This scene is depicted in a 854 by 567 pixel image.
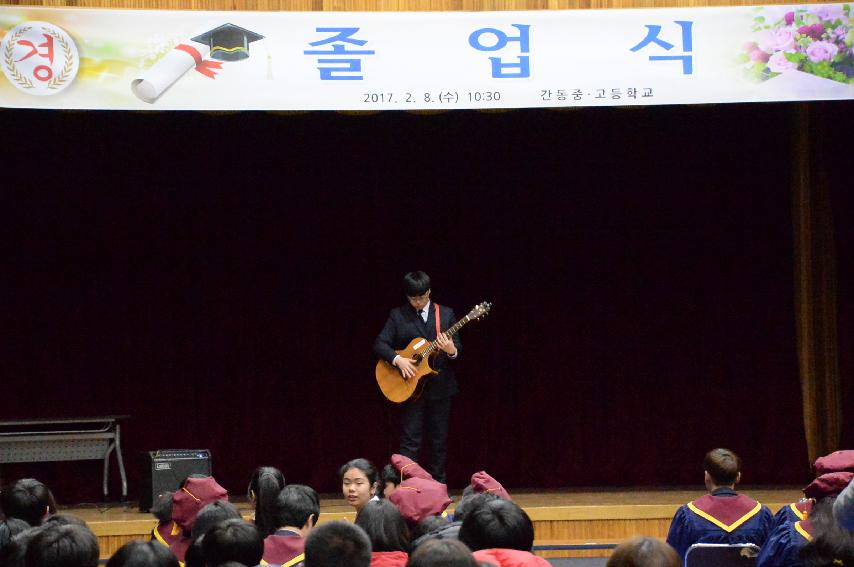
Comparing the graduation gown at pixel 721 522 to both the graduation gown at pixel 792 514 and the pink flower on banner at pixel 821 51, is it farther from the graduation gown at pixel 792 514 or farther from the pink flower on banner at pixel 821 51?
A: the pink flower on banner at pixel 821 51

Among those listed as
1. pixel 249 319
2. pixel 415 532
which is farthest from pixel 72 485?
pixel 415 532

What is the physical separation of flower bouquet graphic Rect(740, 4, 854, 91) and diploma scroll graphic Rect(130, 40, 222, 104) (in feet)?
9.45

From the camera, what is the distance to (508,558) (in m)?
3.40

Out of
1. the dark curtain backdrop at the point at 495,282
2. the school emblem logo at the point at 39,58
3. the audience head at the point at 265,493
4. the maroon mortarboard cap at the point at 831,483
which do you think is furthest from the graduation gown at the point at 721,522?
the school emblem logo at the point at 39,58

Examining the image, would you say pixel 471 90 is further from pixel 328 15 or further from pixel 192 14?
pixel 192 14

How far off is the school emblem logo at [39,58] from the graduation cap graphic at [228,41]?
67cm

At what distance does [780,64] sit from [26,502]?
435 centimetres

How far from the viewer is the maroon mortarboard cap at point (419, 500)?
14.5 feet

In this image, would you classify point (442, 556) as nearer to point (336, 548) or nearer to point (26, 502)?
point (336, 548)

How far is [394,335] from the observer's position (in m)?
7.20

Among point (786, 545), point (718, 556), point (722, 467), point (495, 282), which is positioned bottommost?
point (718, 556)

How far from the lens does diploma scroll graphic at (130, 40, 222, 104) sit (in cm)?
630

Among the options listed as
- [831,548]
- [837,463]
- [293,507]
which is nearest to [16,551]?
[293,507]

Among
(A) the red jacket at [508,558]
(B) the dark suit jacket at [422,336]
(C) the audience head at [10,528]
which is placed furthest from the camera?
(B) the dark suit jacket at [422,336]
